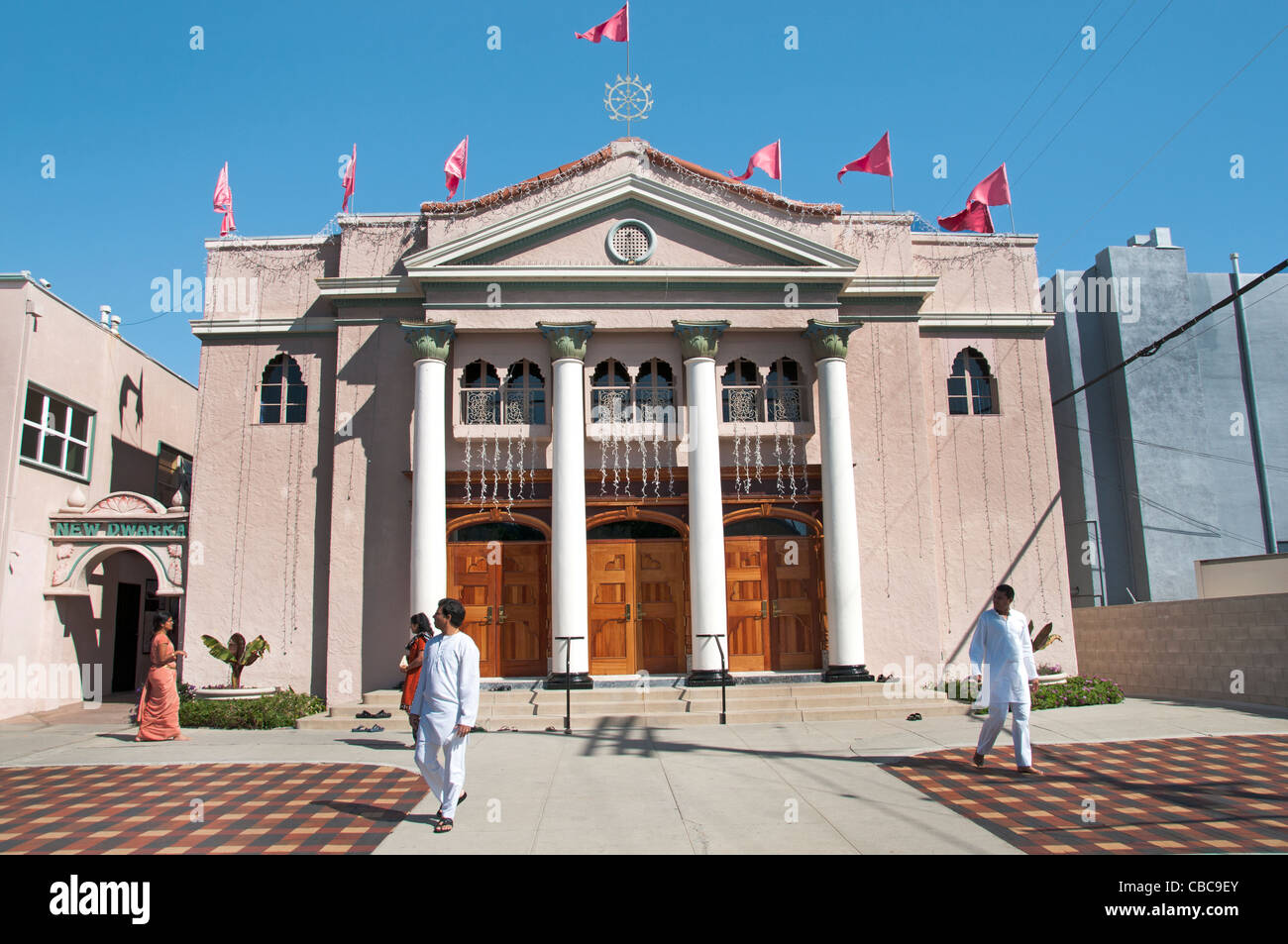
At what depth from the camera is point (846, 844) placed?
700 cm

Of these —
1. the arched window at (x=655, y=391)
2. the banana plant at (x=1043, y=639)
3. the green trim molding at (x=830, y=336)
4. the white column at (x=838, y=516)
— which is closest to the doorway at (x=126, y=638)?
the arched window at (x=655, y=391)

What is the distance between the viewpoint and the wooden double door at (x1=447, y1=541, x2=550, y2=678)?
17000mm

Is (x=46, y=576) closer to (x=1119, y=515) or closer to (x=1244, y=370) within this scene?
(x=1119, y=515)

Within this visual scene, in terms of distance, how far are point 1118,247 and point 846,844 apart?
2043 cm

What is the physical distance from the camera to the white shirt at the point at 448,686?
A: 7457 mm

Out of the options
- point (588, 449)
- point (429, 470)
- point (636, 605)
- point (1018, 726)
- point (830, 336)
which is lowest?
point (1018, 726)

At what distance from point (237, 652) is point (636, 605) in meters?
7.30

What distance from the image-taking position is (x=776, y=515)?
17.5m

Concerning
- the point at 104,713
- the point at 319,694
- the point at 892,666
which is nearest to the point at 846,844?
the point at 892,666

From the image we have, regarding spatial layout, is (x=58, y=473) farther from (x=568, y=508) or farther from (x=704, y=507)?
(x=704, y=507)

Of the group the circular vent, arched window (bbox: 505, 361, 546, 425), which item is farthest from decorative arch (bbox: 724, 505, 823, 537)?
the circular vent

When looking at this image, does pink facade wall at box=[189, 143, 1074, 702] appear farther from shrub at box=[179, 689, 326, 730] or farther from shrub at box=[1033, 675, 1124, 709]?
shrub at box=[1033, 675, 1124, 709]

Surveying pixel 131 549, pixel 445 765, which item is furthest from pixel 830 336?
pixel 131 549

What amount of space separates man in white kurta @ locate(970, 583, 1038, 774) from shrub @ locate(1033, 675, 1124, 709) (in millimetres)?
5533
